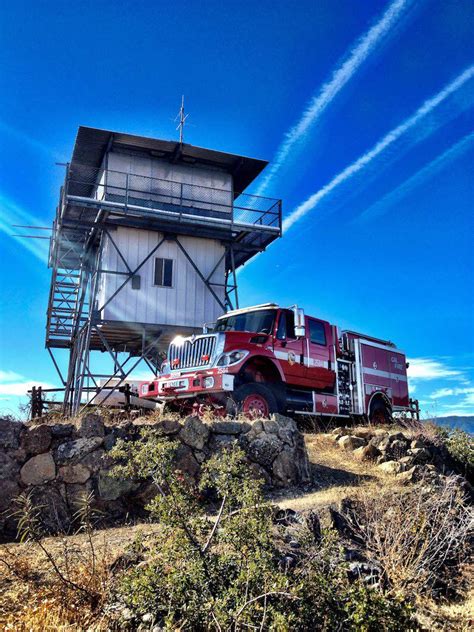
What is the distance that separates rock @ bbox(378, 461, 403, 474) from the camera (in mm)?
12117

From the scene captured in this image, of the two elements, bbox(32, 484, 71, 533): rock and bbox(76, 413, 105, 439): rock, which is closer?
bbox(32, 484, 71, 533): rock

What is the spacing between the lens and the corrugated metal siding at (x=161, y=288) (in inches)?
895

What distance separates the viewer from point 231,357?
13133 mm

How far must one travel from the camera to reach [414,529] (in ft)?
25.7

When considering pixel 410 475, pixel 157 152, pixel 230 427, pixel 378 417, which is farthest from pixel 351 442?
pixel 157 152

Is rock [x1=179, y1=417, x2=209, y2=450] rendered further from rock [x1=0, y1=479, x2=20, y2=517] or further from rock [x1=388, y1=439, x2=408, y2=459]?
rock [x1=388, y1=439, x2=408, y2=459]

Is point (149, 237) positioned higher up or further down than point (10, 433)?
higher up

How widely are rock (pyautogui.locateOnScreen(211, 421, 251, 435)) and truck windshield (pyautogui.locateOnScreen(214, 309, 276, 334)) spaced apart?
3.68 metres

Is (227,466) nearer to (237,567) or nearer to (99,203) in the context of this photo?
(237,567)

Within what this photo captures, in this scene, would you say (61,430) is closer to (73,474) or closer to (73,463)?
(73,463)

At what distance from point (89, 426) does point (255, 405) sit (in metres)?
4.70

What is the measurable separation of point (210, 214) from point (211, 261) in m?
2.04

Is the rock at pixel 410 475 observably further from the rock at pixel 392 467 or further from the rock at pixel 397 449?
the rock at pixel 397 449

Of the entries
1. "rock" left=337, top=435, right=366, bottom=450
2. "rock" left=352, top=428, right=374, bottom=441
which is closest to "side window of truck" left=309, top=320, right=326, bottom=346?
"rock" left=352, top=428, right=374, bottom=441
